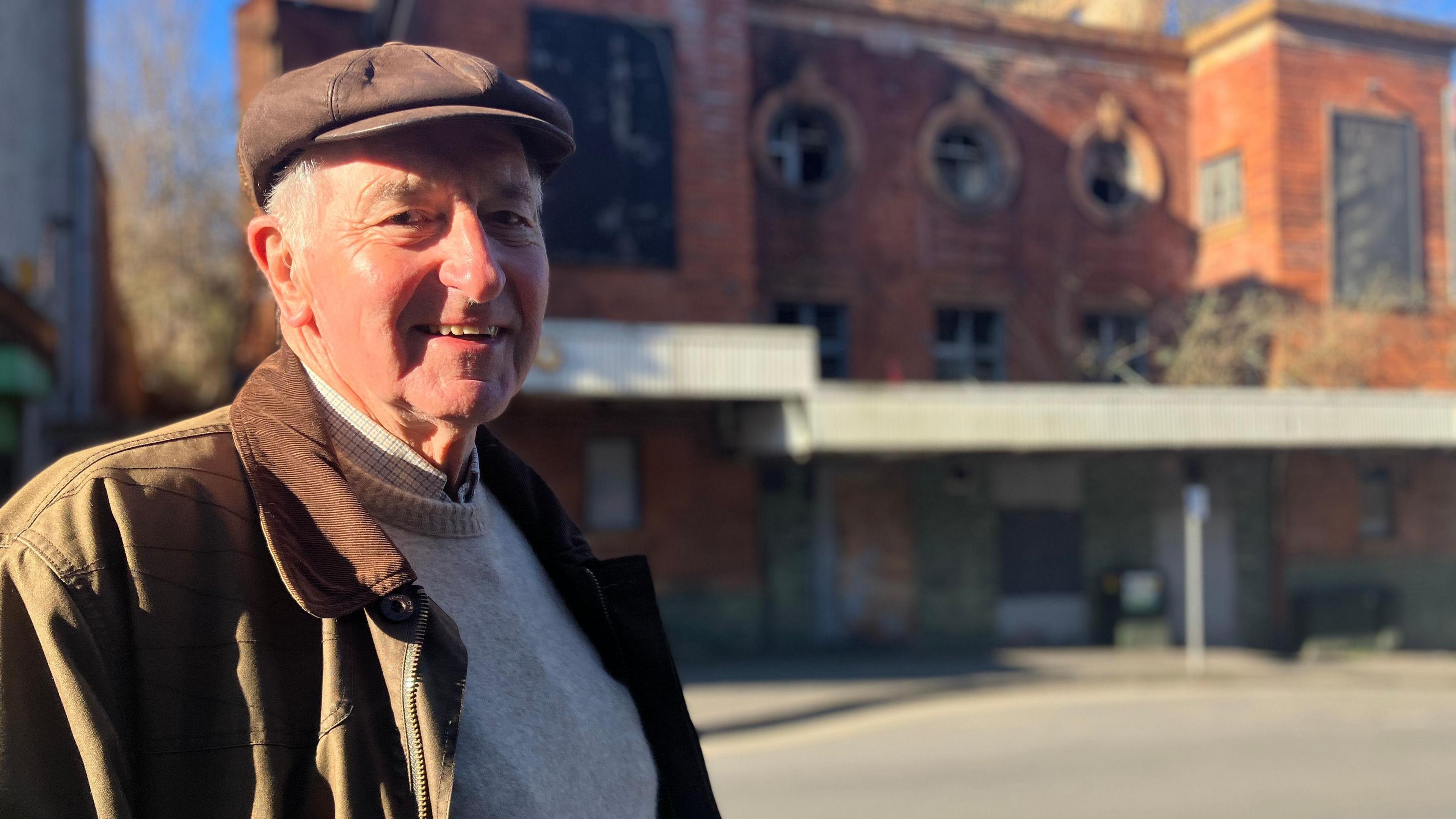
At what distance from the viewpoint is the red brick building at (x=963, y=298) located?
51.2 ft

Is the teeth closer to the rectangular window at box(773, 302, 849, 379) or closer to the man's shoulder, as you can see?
the man's shoulder

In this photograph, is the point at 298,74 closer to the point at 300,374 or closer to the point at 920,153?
the point at 300,374

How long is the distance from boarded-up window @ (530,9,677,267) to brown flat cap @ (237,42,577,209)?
1368 centimetres

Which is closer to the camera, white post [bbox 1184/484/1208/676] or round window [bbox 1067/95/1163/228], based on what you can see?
white post [bbox 1184/484/1208/676]

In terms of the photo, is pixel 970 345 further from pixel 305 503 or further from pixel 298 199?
pixel 305 503

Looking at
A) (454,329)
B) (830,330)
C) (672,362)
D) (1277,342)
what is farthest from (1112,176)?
(454,329)

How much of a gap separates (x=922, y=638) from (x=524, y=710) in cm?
1705

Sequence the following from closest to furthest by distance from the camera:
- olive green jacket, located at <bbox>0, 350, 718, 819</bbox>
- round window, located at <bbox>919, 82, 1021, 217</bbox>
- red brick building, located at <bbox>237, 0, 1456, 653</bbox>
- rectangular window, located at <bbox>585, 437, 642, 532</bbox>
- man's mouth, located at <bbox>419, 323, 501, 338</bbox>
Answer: olive green jacket, located at <bbox>0, 350, 718, 819</bbox>
man's mouth, located at <bbox>419, 323, 501, 338</bbox>
red brick building, located at <bbox>237, 0, 1456, 653</bbox>
rectangular window, located at <bbox>585, 437, 642, 532</bbox>
round window, located at <bbox>919, 82, 1021, 217</bbox>

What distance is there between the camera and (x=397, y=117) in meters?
1.48

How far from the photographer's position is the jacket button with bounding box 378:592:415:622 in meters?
1.44

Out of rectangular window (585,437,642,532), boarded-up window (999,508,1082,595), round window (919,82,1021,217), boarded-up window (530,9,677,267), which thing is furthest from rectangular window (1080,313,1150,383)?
rectangular window (585,437,642,532)

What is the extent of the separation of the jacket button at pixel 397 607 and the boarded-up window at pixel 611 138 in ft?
45.7

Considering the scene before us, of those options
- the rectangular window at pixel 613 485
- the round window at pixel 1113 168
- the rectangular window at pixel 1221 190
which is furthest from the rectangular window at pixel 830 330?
the rectangular window at pixel 1221 190

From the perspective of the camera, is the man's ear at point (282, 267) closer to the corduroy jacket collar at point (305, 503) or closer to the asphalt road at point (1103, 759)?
the corduroy jacket collar at point (305, 503)
